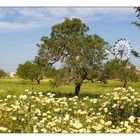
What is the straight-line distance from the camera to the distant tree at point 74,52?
40.3 ft

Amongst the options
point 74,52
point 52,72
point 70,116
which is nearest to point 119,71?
point 74,52

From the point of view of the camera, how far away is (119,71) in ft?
41.3

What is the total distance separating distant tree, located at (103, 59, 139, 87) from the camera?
1087 cm

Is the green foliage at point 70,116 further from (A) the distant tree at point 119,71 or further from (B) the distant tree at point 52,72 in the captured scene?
(B) the distant tree at point 52,72

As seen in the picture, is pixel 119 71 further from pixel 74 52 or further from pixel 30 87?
pixel 30 87

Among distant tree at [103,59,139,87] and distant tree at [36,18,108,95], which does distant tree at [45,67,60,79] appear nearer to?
distant tree at [36,18,108,95]

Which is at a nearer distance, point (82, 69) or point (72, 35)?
point (72, 35)

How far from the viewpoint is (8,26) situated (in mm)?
8234

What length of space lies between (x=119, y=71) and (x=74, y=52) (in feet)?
5.16
